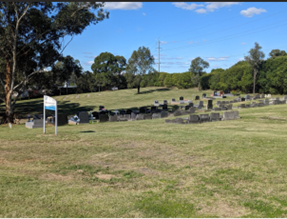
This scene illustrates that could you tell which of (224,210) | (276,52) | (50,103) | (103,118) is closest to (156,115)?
(103,118)

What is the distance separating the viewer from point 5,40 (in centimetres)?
2362

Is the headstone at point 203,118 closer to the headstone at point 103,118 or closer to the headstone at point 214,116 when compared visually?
the headstone at point 214,116

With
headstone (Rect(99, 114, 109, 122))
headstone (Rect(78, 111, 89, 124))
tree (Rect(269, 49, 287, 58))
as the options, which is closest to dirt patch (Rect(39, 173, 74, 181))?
headstone (Rect(78, 111, 89, 124))

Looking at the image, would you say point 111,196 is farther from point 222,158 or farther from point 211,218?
point 222,158

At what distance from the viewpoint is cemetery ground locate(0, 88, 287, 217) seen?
5.46 meters

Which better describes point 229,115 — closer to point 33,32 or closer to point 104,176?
point 104,176

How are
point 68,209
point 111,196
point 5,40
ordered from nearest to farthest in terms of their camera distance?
point 68,209, point 111,196, point 5,40

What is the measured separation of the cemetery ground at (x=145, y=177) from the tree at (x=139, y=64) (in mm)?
52353

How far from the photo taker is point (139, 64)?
6362 cm

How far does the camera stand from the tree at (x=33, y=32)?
78.4ft

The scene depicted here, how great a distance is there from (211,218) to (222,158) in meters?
4.09

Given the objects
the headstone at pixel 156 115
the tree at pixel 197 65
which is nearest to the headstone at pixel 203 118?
the headstone at pixel 156 115

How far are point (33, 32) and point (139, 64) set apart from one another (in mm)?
37746

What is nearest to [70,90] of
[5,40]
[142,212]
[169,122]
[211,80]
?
[211,80]
